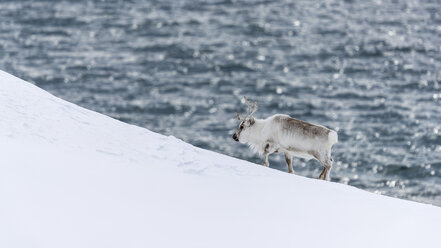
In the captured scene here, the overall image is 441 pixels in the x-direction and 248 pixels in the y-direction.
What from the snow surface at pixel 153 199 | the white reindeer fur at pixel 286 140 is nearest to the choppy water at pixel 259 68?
the white reindeer fur at pixel 286 140

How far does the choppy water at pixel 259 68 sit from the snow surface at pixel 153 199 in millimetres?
12210

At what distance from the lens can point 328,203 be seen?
40.2 feet

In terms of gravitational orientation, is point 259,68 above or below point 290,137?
below

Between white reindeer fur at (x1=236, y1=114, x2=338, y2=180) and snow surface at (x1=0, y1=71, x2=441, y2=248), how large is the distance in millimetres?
455

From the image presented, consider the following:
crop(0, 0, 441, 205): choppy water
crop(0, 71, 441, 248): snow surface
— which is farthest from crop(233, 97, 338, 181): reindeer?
crop(0, 0, 441, 205): choppy water

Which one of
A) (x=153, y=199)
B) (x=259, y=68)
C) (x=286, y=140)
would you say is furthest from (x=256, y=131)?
(x=259, y=68)

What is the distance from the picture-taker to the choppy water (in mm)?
28000

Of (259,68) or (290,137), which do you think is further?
(259,68)

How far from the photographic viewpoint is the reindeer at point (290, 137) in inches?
516

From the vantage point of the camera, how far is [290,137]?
13.2 meters

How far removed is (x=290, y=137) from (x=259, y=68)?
77.9 ft

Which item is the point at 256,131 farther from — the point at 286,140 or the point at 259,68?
the point at 259,68

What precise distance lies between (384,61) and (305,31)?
6.55 m

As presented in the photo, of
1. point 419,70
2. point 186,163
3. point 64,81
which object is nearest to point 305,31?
point 419,70
